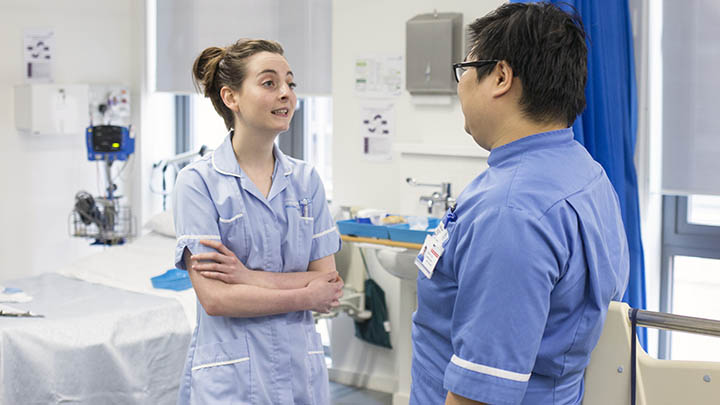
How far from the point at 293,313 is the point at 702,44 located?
6.94 ft

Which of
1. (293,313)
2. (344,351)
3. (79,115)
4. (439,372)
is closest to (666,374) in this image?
(439,372)

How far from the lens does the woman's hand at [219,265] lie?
5.89 ft

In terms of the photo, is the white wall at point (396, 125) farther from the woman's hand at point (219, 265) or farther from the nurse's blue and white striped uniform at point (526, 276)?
the nurse's blue and white striped uniform at point (526, 276)

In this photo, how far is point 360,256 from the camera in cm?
385

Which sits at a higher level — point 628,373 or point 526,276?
point 526,276

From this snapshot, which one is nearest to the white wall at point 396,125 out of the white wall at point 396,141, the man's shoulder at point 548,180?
the white wall at point 396,141

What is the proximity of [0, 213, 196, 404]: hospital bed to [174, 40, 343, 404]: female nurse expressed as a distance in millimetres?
1140

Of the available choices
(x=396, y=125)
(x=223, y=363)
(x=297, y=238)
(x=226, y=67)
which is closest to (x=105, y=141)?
(x=396, y=125)

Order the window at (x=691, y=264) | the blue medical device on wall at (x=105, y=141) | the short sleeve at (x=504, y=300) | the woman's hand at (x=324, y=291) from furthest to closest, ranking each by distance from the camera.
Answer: the blue medical device on wall at (x=105, y=141) → the window at (x=691, y=264) → the woman's hand at (x=324, y=291) → the short sleeve at (x=504, y=300)

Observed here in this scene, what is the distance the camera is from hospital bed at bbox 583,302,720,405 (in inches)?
59.1

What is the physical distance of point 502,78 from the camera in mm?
1201

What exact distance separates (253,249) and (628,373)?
0.87 metres

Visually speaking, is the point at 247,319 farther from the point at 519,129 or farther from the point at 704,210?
the point at 704,210

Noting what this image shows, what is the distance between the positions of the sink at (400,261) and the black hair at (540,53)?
1832 millimetres
